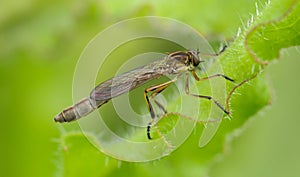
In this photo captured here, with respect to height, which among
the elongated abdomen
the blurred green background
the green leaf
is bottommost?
the green leaf

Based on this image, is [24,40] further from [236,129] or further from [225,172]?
[236,129]

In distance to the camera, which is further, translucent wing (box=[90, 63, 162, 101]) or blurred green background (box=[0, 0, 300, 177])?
blurred green background (box=[0, 0, 300, 177])

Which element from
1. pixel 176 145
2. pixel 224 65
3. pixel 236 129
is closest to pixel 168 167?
pixel 176 145

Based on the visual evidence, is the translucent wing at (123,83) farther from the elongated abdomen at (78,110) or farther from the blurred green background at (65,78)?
the blurred green background at (65,78)

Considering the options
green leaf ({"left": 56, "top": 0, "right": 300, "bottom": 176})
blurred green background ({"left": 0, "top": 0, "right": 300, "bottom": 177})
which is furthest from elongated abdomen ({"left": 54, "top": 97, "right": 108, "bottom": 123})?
blurred green background ({"left": 0, "top": 0, "right": 300, "bottom": 177})

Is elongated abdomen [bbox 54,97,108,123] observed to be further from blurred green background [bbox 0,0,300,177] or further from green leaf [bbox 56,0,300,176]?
blurred green background [bbox 0,0,300,177]

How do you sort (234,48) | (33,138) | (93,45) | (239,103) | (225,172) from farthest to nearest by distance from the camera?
(93,45)
(33,138)
(225,172)
(239,103)
(234,48)
